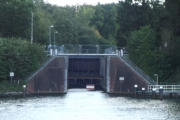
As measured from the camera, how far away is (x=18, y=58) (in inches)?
2876

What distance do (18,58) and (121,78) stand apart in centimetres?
1228

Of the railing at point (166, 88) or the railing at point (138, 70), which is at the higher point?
the railing at point (138, 70)

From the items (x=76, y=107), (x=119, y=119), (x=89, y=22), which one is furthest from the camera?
(x=89, y=22)

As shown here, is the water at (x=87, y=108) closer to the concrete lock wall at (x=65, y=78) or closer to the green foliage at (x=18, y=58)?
the concrete lock wall at (x=65, y=78)

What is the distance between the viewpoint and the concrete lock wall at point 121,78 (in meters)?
73.8

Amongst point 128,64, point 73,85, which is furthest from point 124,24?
point 128,64

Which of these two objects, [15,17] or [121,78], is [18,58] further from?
[15,17]

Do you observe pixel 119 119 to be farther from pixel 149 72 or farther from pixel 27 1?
pixel 27 1

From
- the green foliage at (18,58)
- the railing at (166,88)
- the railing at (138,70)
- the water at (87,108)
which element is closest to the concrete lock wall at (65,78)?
the railing at (138,70)

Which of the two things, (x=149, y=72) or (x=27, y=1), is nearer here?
(x=149, y=72)

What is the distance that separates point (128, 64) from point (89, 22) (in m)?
55.4

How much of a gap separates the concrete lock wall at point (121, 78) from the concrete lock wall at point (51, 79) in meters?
5.46

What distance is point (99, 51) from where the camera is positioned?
81.2 meters

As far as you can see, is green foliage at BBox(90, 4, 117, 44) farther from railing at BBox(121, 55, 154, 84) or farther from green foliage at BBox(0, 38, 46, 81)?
green foliage at BBox(0, 38, 46, 81)
